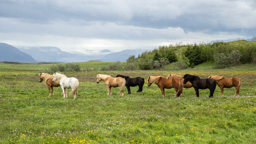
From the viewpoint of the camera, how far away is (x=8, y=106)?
664 inches

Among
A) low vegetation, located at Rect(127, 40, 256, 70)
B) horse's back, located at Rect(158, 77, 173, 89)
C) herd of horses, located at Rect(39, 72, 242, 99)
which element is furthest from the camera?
low vegetation, located at Rect(127, 40, 256, 70)

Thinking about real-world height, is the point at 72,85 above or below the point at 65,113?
above

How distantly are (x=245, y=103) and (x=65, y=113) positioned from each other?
1312cm

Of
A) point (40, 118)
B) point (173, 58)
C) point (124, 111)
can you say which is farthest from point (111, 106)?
point (173, 58)

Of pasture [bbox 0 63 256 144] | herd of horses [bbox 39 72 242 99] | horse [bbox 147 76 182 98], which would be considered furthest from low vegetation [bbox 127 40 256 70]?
pasture [bbox 0 63 256 144]

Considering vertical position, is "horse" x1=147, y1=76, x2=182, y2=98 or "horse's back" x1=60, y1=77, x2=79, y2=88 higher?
"horse's back" x1=60, y1=77, x2=79, y2=88

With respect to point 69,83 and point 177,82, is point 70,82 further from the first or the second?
point 177,82

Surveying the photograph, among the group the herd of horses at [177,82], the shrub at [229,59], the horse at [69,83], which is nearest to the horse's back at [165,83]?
the herd of horses at [177,82]

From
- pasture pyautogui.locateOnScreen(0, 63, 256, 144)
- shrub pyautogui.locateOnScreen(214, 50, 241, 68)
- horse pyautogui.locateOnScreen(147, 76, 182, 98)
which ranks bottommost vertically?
pasture pyautogui.locateOnScreen(0, 63, 256, 144)

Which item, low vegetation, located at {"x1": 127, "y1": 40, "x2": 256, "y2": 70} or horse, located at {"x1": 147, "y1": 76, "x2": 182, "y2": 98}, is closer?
horse, located at {"x1": 147, "y1": 76, "x2": 182, "y2": 98}

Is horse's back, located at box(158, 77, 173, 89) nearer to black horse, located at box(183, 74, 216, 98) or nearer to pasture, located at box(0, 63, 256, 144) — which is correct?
black horse, located at box(183, 74, 216, 98)

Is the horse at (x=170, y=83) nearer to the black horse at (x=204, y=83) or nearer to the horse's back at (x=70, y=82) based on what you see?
the black horse at (x=204, y=83)

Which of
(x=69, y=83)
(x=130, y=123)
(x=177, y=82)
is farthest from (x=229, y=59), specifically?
(x=130, y=123)

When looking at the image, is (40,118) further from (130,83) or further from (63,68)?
(63,68)
